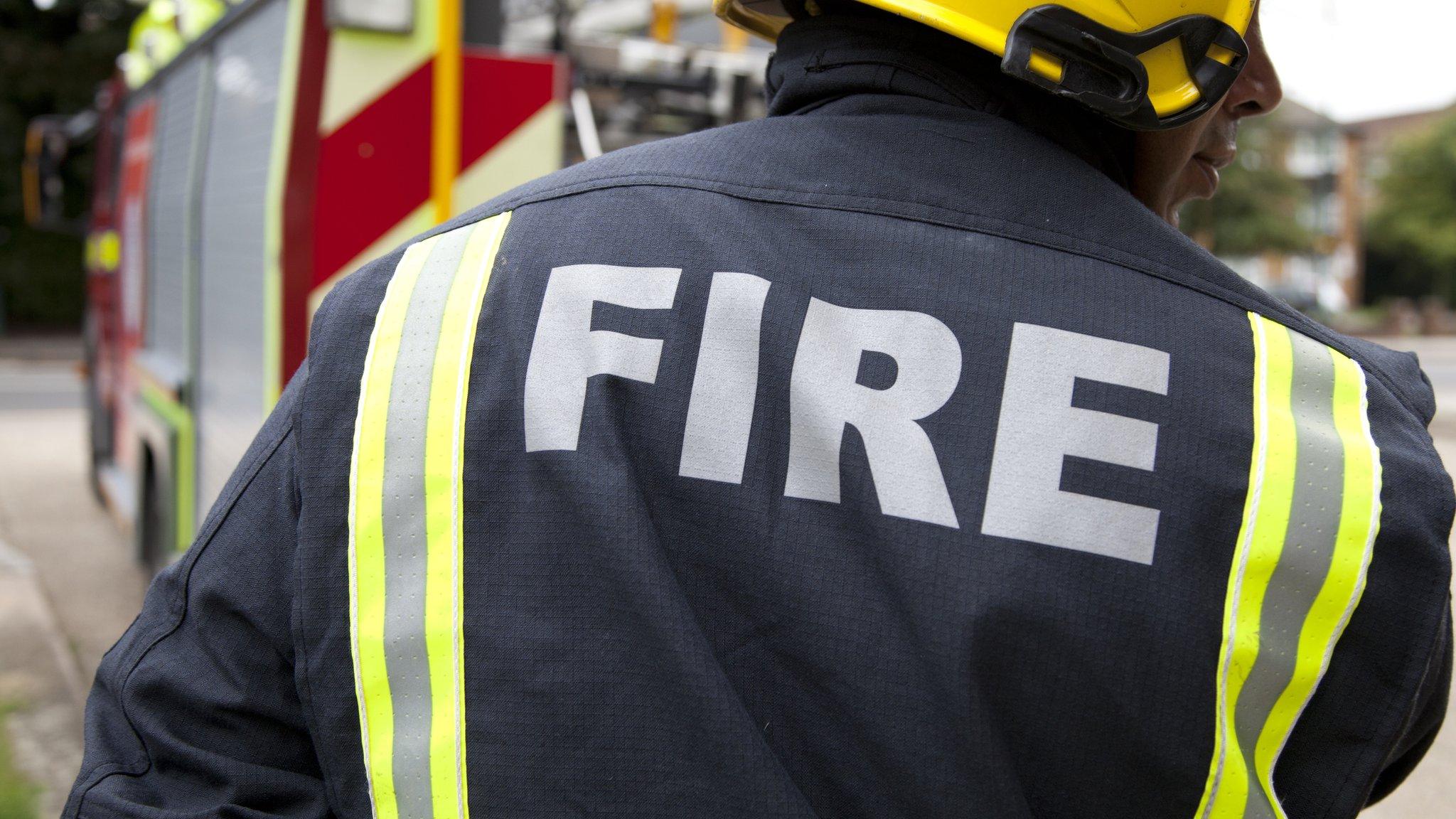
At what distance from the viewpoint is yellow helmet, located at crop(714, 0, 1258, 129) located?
1.03 metres

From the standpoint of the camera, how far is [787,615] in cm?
96

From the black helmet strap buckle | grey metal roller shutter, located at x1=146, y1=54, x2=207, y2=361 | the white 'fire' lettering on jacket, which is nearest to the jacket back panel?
the white 'fire' lettering on jacket

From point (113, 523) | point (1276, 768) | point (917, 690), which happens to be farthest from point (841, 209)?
point (113, 523)

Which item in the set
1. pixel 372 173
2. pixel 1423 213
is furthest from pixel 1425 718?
pixel 1423 213

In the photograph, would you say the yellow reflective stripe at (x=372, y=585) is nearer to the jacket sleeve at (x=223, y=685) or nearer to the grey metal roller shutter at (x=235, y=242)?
the jacket sleeve at (x=223, y=685)

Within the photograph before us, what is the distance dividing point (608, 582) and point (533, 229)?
312mm

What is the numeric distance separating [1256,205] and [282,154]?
3260 centimetres

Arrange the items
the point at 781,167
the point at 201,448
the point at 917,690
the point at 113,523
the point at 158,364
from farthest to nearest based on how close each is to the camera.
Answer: the point at 113,523 → the point at 158,364 → the point at 201,448 → the point at 781,167 → the point at 917,690

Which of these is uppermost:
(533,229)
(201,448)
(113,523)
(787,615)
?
(533,229)

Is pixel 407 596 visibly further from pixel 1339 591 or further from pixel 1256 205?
pixel 1256 205

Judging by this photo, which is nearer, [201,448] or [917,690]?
[917,690]

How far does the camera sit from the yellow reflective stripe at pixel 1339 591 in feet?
3.07

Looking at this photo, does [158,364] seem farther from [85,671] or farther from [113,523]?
[113,523]

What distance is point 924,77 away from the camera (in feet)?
3.63
